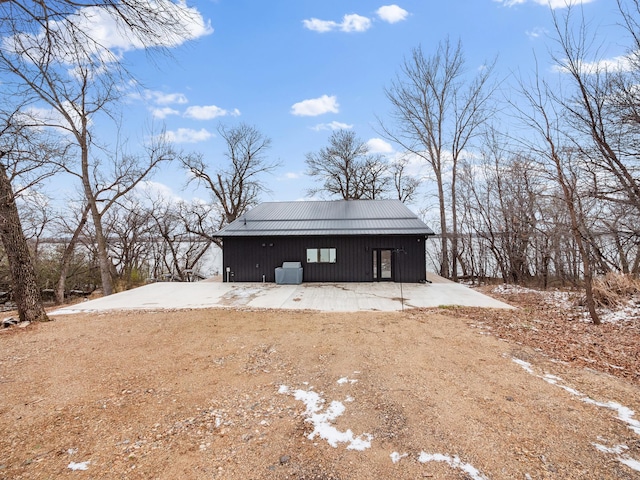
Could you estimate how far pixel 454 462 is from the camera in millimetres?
2045

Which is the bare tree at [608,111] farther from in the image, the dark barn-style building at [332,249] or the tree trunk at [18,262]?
the tree trunk at [18,262]

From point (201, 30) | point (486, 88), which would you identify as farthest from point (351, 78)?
point (201, 30)

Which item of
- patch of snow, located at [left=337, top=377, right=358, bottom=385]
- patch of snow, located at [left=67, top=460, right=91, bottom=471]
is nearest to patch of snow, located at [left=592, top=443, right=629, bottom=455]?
patch of snow, located at [left=337, top=377, right=358, bottom=385]

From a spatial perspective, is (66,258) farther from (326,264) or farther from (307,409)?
(307,409)

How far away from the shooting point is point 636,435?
7.52ft

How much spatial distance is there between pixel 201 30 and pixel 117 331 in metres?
4.93

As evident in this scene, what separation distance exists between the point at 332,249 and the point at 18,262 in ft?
26.3

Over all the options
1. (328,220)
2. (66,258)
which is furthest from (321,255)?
(66,258)

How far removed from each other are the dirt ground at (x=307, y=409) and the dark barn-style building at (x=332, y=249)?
5834 millimetres

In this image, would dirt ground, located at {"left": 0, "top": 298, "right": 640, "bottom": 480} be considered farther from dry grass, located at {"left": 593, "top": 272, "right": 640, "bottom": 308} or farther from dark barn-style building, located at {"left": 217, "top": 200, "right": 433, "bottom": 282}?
dark barn-style building, located at {"left": 217, "top": 200, "right": 433, "bottom": 282}

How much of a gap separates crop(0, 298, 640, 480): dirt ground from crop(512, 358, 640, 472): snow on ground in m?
0.01

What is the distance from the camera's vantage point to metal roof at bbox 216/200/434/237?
10.6 metres

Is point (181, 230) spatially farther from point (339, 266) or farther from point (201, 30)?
point (201, 30)

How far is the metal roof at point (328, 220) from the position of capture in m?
10.6
